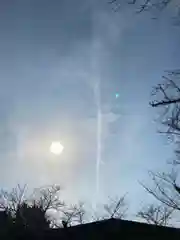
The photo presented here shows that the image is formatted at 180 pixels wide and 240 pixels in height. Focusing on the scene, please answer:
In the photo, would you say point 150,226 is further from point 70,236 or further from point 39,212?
point 39,212

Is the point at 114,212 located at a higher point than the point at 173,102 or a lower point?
lower

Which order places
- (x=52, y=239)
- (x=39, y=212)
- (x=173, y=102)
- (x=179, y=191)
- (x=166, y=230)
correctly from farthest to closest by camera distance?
(x=39, y=212)
(x=52, y=239)
(x=166, y=230)
(x=179, y=191)
(x=173, y=102)

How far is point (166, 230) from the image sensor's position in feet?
55.9

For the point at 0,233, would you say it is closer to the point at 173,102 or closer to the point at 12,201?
the point at 173,102

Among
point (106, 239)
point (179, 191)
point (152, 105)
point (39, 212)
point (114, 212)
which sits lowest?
point (114, 212)

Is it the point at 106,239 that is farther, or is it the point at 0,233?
the point at 0,233

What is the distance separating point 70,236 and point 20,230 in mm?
3198

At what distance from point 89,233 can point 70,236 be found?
1.27 metres

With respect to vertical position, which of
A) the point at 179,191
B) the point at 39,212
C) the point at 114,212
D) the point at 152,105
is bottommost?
the point at 114,212

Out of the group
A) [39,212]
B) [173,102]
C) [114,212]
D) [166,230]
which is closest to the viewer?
[173,102]

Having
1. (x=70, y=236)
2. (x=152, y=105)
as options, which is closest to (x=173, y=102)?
(x=152, y=105)

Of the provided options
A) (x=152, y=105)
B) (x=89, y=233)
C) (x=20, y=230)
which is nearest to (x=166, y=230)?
(x=89, y=233)

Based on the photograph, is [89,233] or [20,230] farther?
[20,230]

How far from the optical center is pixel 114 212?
123ft
